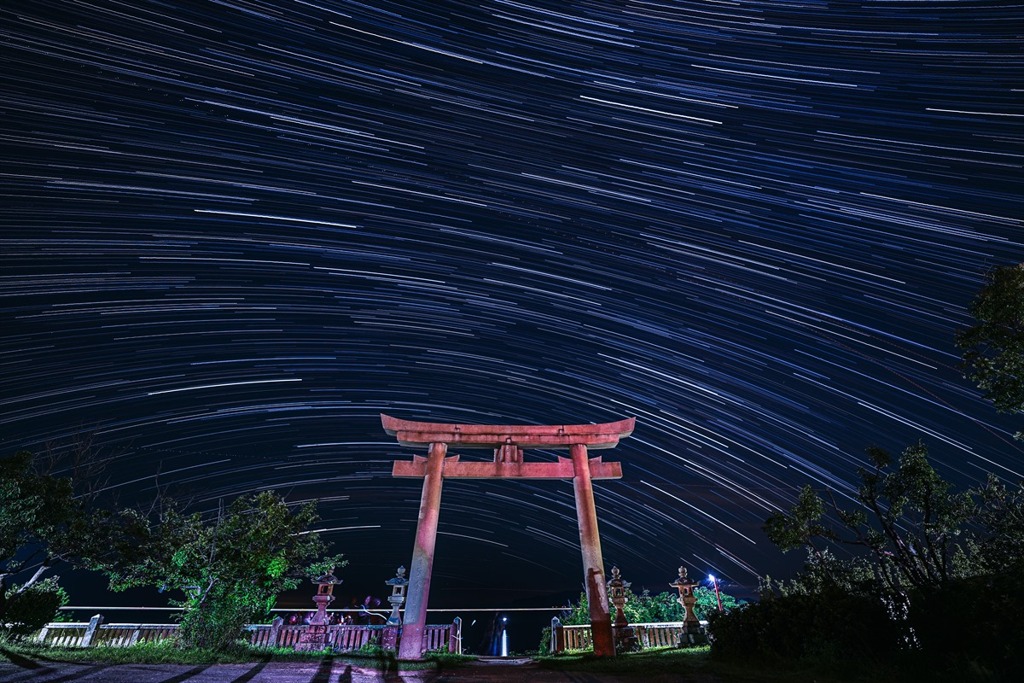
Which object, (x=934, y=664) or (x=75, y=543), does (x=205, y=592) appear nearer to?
(x=75, y=543)

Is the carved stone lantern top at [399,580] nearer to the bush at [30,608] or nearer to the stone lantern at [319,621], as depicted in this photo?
the stone lantern at [319,621]

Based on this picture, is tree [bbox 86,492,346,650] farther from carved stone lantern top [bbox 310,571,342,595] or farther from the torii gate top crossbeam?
the torii gate top crossbeam

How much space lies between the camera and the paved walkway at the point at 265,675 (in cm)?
770

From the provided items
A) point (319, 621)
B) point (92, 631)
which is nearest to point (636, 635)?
point (319, 621)

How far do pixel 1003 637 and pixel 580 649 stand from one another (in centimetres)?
1416

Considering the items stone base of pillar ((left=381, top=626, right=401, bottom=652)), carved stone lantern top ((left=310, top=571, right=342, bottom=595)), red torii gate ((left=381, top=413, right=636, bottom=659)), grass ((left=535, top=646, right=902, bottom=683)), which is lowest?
grass ((left=535, top=646, right=902, bottom=683))

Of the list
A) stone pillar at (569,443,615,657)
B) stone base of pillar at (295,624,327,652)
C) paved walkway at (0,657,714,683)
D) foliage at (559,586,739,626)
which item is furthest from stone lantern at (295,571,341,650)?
foliage at (559,586,739,626)

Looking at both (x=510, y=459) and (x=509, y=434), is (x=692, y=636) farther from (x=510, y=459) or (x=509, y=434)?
(x=509, y=434)

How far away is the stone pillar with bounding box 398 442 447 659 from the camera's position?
13.1 m

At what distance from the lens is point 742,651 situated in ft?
31.7

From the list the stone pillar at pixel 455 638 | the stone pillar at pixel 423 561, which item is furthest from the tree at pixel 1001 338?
the stone pillar at pixel 455 638

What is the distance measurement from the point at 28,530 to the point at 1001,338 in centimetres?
2562

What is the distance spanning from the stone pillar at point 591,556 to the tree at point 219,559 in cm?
855

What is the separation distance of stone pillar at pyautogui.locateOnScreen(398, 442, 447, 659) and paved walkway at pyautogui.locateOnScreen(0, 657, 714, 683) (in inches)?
102
